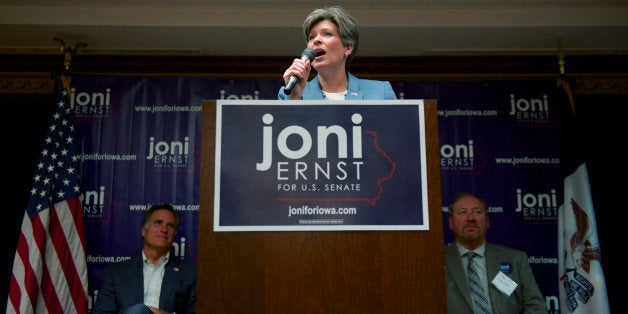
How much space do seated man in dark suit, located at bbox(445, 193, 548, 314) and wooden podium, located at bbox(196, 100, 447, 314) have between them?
2.32 metres

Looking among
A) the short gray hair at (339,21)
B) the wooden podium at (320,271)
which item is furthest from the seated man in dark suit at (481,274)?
the wooden podium at (320,271)

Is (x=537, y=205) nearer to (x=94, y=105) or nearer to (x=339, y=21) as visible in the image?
(x=339, y=21)

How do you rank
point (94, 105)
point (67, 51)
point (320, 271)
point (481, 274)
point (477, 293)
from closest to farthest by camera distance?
point (320, 271), point (477, 293), point (481, 274), point (94, 105), point (67, 51)

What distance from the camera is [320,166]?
4.98ft

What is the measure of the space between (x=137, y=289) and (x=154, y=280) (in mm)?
153

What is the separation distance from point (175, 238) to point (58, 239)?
76 centimetres

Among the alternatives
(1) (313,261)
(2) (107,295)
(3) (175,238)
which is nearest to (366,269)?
(1) (313,261)

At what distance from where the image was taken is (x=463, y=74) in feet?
16.1

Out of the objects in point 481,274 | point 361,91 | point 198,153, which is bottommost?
point 481,274

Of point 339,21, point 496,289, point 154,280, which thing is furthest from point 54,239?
point 339,21

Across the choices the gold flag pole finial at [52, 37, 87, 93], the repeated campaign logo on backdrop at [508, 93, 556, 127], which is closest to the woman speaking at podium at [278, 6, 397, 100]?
the repeated campaign logo on backdrop at [508, 93, 556, 127]

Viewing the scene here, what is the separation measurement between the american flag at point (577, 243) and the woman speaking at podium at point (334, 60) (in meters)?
2.65

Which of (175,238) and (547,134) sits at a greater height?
(547,134)

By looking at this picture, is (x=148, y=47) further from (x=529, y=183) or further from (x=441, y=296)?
(x=441, y=296)
